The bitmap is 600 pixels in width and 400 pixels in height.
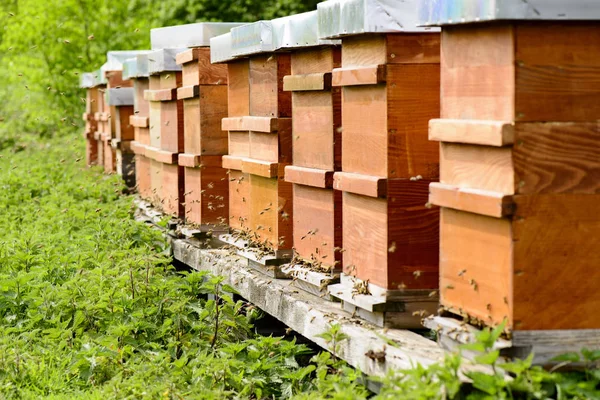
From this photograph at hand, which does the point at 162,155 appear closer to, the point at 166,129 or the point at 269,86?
the point at 166,129

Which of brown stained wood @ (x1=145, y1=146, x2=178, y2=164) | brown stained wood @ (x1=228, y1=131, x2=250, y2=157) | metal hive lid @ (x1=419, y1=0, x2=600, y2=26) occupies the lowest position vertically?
brown stained wood @ (x1=145, y1=146, x2=178, y2=164)

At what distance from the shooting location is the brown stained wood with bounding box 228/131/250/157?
690cm

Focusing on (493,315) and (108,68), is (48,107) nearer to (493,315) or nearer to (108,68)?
(108,68)

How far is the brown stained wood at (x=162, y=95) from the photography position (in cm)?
878

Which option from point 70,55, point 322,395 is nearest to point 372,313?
point 322,395

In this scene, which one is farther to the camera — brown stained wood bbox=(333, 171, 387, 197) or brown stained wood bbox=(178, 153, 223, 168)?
brown stained wood bbox=(178, 153, 223, 168)

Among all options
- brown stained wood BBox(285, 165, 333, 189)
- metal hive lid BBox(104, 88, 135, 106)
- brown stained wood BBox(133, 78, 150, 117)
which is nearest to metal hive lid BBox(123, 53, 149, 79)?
brown stained wood BBox(133, 78, 150, 117)

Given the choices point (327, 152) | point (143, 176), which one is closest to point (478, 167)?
point (327, 152)

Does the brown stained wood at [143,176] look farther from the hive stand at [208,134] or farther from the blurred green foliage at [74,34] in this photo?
the blurred green foliage at [74,34]

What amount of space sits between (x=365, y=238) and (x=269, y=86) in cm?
188

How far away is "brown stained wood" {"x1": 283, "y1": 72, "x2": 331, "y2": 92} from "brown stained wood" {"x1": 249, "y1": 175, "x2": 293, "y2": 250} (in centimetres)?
67

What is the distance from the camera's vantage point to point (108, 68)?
13906 millimetres

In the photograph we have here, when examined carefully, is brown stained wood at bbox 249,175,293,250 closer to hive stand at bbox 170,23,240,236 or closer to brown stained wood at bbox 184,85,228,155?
hive stand at bbox 170,23,240,236

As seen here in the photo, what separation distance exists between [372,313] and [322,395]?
1.52 feet
